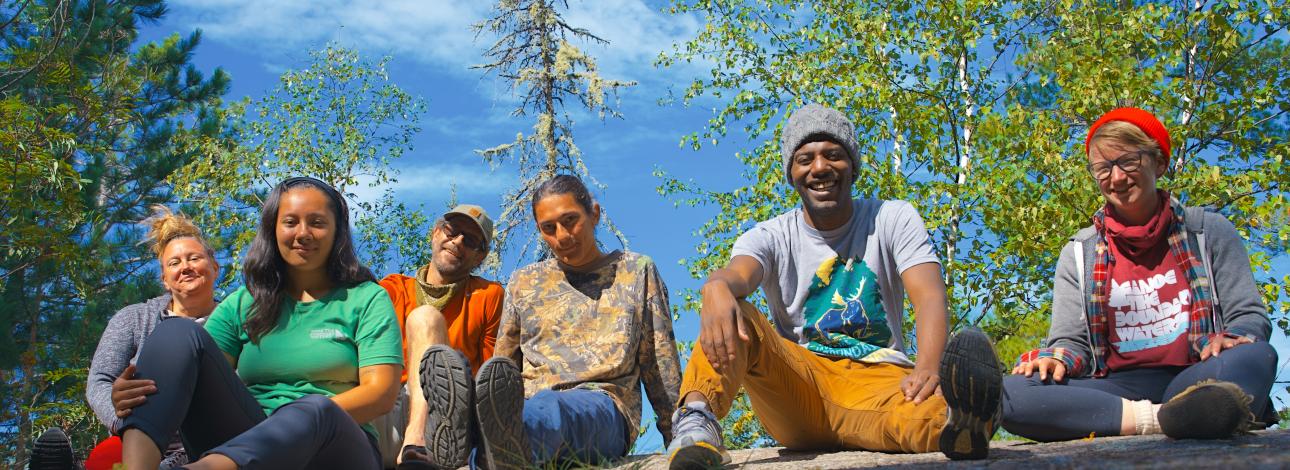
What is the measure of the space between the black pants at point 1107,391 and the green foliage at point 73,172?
32.7 feet

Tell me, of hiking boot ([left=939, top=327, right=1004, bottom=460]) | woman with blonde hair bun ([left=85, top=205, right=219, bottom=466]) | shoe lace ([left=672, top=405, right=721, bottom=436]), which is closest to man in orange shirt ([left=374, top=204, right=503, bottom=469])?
woman with blonde hair bun ([left=85, top=205, right=219, bottom=466])

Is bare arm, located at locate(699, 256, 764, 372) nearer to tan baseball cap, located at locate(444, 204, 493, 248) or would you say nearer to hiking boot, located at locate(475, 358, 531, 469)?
hiking boot, located at locate(475, 358, 531, 469)

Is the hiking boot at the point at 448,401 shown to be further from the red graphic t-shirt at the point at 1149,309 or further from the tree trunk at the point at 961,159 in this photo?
the tree trunk at the point at 961,159

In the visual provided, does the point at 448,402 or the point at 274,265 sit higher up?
the point at 274,265

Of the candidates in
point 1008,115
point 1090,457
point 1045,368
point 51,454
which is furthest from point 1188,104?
point 51,454

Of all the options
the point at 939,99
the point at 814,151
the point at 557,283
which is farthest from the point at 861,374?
the point at 939,99

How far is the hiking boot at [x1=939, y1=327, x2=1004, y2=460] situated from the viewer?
275 centimetres

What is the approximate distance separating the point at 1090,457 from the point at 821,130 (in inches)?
60.1

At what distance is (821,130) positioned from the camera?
3762 millimetres

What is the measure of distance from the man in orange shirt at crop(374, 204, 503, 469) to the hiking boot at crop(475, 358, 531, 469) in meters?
0.81

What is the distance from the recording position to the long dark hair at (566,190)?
4309mm

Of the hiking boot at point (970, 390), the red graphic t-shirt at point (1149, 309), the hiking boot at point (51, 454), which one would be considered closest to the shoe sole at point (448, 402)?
the hiking boot at point (970, 390)

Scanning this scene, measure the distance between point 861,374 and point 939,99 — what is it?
8790mm

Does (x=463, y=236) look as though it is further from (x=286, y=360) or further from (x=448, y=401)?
(x=448, y=401)
